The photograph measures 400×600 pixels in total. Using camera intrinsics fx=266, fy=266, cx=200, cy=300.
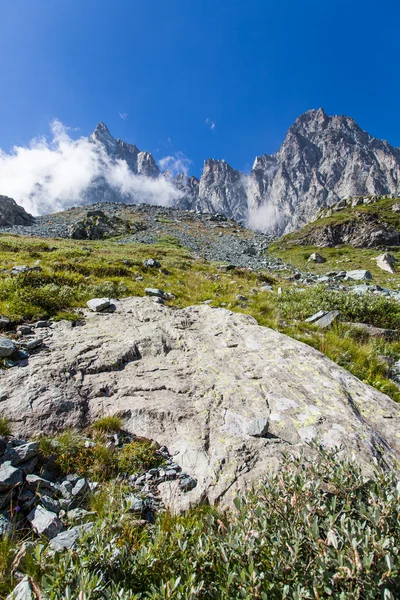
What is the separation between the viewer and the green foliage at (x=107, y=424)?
176 inches

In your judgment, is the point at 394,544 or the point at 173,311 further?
the point at 173,311

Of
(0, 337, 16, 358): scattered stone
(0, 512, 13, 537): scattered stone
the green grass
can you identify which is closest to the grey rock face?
the green grass

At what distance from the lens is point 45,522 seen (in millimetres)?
2857

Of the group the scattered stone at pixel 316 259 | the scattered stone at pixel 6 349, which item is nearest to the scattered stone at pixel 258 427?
the scattered stone at pixel 6 349

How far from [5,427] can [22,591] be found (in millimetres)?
A: 2559

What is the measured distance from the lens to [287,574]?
1.98 metres

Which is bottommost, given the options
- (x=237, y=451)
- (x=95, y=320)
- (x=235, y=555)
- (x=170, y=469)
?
(x=170, y=469)

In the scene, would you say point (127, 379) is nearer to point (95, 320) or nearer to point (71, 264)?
point (95, 320)

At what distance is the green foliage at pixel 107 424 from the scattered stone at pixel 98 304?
5.19 metres

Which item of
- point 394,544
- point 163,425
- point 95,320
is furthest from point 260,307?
point 394,544

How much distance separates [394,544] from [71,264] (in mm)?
15545

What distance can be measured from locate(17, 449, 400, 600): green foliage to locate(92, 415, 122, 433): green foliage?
73.2 inches

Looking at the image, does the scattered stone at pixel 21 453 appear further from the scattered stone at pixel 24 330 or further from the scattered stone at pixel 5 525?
the scattered stone at pixel 24 330

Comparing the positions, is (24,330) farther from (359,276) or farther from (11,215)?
(11,215)
